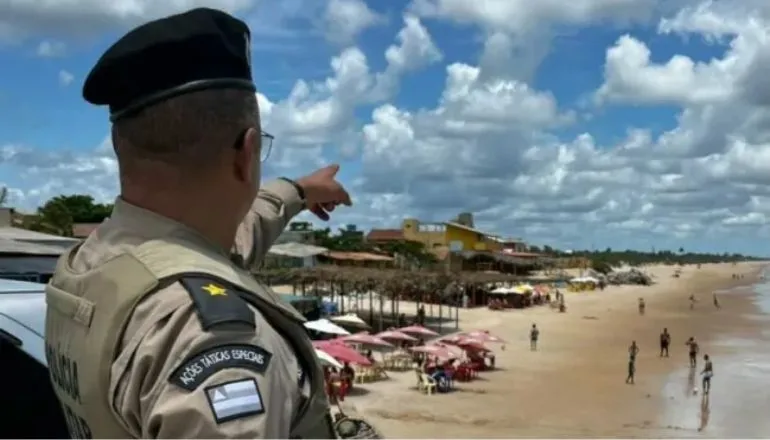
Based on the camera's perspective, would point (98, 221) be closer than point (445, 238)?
Yes

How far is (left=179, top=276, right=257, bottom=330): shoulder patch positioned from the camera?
3.87ft

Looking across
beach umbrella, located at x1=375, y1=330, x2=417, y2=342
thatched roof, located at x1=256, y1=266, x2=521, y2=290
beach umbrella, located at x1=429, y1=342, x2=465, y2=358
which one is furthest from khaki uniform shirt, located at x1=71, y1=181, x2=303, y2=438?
thatched roof, located at x1=256, y1=266, x2=521, y2=290

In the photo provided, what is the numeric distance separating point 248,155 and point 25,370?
4.29 feet

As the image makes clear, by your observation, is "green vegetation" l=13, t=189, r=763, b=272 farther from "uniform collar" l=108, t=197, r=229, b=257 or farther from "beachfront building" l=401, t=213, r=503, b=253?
"uniform collar" l=108, t=197, r=229, b=257

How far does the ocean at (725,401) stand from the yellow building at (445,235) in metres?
49.8

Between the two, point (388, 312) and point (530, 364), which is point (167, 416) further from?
point (388, 312)

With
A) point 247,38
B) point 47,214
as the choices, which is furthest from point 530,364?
point 247,38

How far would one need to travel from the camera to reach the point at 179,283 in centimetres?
127

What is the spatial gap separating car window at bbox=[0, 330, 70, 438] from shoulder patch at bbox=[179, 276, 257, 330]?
1.24 metres

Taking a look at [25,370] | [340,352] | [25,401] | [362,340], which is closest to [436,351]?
[362,340]

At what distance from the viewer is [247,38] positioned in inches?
61.6

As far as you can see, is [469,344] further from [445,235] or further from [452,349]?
[445,235]

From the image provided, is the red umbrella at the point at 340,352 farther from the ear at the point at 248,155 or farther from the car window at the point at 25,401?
the ear at the point at 248,155

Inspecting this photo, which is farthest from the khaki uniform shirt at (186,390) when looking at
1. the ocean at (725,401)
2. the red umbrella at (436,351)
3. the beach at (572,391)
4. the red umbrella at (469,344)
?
the red umbrella at (469,344)
